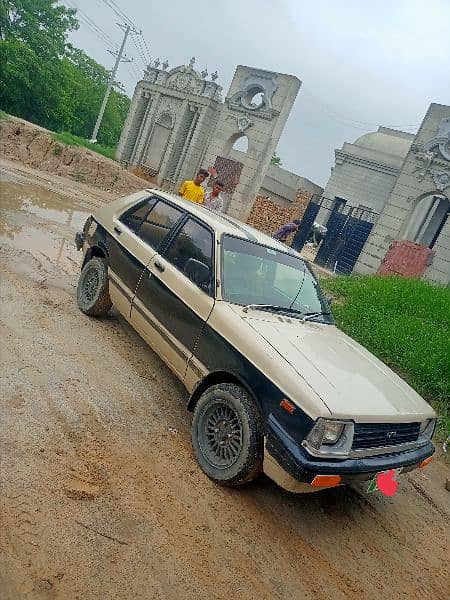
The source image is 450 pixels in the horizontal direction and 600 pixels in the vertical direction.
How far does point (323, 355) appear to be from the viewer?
3.29 m

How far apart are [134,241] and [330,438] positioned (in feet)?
9.15

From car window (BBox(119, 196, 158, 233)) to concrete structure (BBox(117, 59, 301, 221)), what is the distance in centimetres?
1611

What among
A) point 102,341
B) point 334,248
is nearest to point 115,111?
point 334,248

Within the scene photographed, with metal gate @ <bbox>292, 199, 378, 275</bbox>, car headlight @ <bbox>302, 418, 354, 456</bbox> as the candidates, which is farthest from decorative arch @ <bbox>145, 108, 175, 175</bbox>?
car headlight @ <bbox>302, 418, 354, 456</bbox>

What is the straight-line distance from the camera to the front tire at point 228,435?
295cm

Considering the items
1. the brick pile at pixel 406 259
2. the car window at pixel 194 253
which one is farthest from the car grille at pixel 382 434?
the brick pile at pixel 406 259

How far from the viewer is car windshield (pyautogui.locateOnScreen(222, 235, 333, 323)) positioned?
367 cm

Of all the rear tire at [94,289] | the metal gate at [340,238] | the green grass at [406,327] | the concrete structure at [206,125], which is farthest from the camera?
the concrete structure at [206,125]

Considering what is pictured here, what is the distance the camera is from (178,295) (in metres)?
3.77

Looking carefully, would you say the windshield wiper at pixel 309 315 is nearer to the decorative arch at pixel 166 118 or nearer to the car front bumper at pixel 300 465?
the car front bumper at pixel 300 465

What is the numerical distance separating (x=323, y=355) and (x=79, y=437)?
1867 millimetres

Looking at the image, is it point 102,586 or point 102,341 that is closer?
point 102,586

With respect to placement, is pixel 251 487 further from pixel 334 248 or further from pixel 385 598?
pixel 334 248

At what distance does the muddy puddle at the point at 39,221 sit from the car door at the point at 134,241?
2429 millimetres
